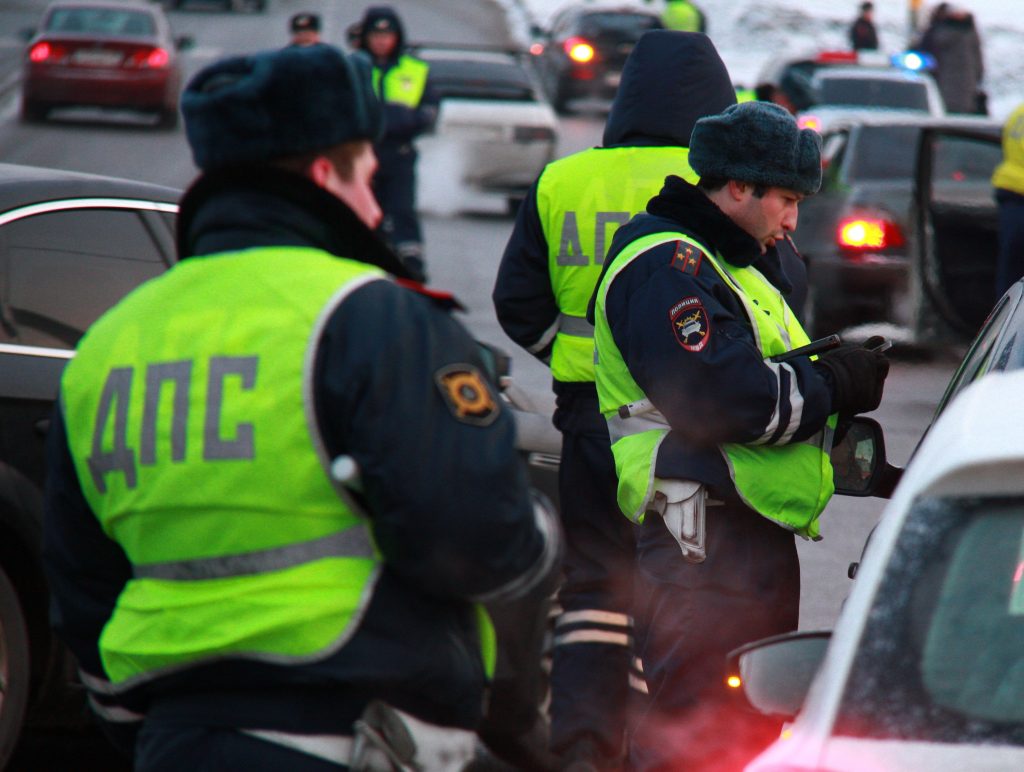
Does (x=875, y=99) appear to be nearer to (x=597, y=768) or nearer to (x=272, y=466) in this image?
(x=597, y=768)

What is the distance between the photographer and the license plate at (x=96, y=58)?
2061cm

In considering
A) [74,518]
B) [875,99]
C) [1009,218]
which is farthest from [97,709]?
[875,99]

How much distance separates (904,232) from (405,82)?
4071 millimetres

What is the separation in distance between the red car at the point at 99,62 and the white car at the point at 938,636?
64.1ft

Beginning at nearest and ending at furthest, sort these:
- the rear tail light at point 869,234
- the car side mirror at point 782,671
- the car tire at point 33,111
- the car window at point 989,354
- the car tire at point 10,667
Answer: the car side mirror at point 782,671, the car window at point 989,354, the car tire at point 10,667, the rear tail light at point 869,234, the car tire at point 33,111

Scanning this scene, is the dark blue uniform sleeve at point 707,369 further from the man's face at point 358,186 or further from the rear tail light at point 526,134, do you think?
the rear tail light at point 526,134

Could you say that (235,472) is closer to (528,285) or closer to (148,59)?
(528,285)

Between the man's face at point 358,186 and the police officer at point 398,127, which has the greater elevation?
the man's face at point 358,186

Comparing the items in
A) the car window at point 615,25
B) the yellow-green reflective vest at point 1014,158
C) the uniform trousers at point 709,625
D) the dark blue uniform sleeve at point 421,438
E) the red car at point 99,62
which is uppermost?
the dark blue uniform sleeve at point 421,438

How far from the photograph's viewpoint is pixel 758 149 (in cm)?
359

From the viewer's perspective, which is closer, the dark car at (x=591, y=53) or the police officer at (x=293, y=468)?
the police officer at (x=293, y=468)

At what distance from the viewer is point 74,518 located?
2.46 m

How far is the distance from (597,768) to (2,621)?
1505 millimetres

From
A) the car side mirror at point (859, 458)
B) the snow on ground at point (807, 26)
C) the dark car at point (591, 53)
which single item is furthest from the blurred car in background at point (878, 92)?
the car side mirror at point (859, 458)
